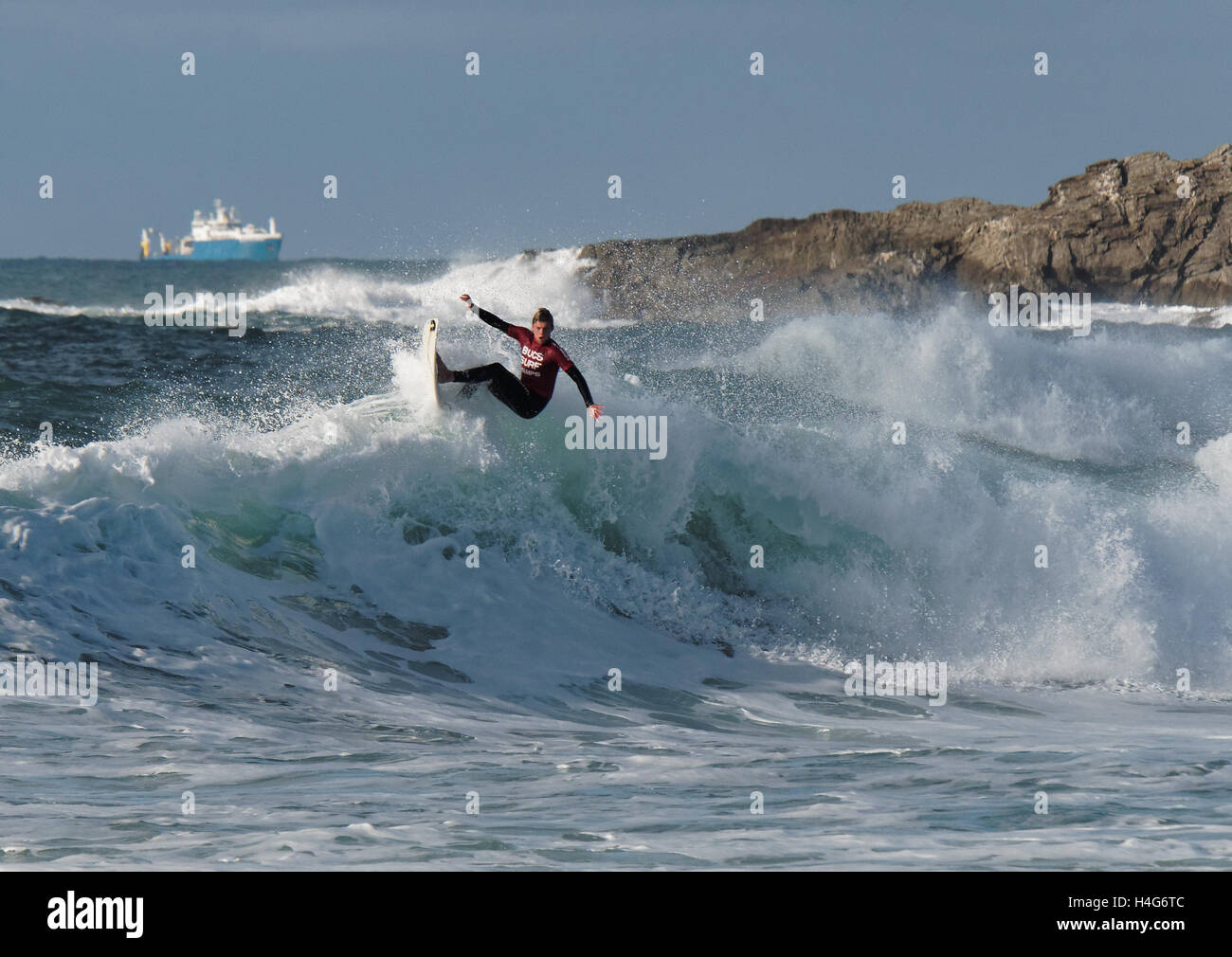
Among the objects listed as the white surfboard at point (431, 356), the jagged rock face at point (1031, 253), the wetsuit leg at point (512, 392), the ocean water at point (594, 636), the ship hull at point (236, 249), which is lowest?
the ocean water at point (594, 636)

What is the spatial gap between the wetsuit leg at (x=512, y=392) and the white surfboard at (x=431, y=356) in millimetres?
505

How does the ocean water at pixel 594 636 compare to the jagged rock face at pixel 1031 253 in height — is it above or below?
below

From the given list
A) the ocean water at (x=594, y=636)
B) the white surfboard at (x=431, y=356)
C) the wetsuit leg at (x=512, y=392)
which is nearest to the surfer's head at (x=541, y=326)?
the wetsuit leg at (x=512, y=392)

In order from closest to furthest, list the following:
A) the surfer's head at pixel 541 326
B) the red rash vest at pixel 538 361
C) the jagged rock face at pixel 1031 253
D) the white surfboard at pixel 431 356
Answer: the surfer's head at pixel 541 326 → the red rash vest at pixel 538 361 → the white surfboard at pixel 431 356 → the jagged rock face at pixel 1031 253

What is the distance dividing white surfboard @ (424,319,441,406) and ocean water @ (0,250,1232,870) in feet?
0.74

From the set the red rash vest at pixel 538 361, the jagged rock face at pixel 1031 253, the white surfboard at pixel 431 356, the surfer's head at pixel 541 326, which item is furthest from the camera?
the jagged rock face at pixel 1031 253

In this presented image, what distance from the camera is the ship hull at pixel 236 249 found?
11950 centimetres

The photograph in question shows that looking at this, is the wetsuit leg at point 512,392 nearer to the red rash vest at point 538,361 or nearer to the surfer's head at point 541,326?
the red rash vest at point 538,361

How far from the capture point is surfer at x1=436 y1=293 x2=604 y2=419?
11617 mm

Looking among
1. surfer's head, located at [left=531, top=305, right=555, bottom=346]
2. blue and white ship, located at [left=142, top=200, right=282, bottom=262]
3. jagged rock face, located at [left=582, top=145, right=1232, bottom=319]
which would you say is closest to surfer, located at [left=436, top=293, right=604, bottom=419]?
surfer's head, located at [left=531, top=305, right=555, bottom=346]

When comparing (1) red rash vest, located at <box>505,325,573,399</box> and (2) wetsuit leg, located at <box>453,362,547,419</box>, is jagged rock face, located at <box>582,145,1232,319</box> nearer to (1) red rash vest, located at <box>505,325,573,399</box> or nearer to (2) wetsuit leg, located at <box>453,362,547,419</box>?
(2) wetsuit leg, located at <box>453,362,547,419</box>

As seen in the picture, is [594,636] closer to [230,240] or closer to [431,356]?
[431,356]

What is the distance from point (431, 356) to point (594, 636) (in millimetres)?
3532
